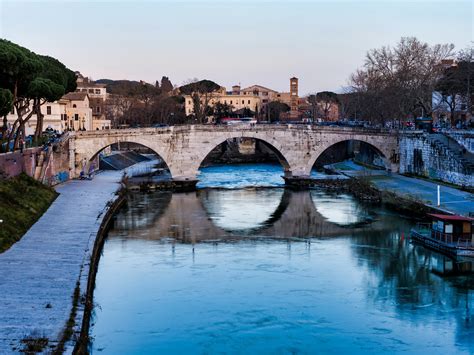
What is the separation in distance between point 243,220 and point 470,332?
19.5 meters

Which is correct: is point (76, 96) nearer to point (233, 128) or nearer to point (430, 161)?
point (233, 128)

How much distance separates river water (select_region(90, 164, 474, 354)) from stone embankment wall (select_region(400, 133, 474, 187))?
22.2ft

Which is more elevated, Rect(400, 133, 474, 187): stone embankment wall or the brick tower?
the brick tower

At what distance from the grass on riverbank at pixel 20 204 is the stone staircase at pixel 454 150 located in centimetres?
2409

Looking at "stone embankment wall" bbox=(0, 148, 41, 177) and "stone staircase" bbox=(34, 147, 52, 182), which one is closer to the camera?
"stone embankment wall" bbox=(0, 148, 41, 177)

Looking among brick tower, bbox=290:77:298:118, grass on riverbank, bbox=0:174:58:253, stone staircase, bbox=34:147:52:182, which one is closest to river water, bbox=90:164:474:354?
grass on riverbank, bbox=0:174:58:253

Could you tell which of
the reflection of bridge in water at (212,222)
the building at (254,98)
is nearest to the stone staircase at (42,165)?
the reflection of bridge in water at (212,222)

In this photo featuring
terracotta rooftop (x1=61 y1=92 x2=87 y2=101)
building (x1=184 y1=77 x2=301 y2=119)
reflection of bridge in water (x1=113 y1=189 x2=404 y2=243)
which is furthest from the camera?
building (x1=184 y1=77 x2=301 y2=119)

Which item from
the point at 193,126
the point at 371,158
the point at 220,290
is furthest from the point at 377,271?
the point at 371,158

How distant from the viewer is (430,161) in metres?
49.2

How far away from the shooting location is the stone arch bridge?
2061 inches

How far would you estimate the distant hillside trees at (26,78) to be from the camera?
36531 millimetres

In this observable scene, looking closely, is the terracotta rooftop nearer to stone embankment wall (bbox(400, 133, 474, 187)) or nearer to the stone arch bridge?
the stone arch bridge

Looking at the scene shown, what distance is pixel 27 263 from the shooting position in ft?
77.5
